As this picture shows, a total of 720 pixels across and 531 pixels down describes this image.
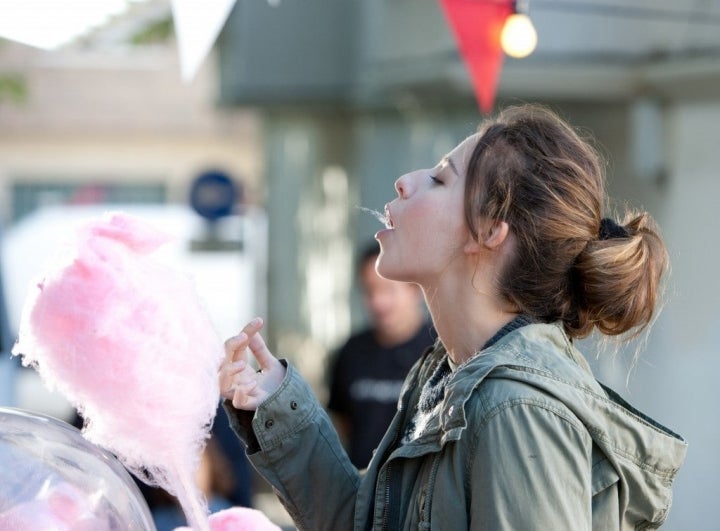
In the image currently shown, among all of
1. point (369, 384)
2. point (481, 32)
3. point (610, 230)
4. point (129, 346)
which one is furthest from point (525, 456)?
point (369, 384)

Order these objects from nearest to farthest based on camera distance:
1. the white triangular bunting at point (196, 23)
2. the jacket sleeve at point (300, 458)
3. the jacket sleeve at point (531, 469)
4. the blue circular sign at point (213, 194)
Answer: the jacket sleeve at point (531, 469) → the jacket sleeve at point (300, 458) → the white triangular bunting at point (196, 23) → the blue circular sign at point (213, 194)

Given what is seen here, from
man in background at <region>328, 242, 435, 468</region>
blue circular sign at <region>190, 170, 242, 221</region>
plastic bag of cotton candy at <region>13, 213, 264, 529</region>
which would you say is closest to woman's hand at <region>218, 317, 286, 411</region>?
plastic bag of cotton candy at <region>13, 213, 264, 529</region>

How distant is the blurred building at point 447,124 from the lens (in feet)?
18.1

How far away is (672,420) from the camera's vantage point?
5.68 m

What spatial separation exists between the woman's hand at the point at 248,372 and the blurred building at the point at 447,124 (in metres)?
3.48

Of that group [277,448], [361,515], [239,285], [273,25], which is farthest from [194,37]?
[239,285]

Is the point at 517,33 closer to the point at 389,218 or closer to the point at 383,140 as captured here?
the point at 389,218

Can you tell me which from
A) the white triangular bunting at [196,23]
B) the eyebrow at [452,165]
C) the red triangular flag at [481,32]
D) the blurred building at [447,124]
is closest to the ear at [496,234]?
the eyebrow at [452,165]

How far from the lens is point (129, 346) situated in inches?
60.7

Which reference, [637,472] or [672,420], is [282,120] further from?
[637,472]

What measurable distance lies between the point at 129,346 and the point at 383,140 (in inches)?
214

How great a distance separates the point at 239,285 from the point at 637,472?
9.76m

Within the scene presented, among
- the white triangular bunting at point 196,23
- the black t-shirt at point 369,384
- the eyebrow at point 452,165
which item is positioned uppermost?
the white triangular bunting at point 196,23

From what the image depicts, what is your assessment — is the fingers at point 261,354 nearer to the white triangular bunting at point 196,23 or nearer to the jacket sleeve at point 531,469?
the jacket sleeve at point 531,469
